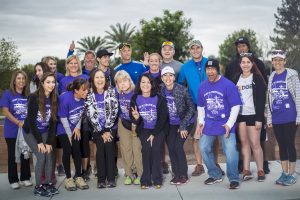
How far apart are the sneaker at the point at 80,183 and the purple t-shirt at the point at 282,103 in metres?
3.05

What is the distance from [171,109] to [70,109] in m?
1.57

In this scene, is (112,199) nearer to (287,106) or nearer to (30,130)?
(30,130)

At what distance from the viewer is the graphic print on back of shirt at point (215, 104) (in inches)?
224

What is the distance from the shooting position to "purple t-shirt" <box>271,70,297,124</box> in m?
5.71

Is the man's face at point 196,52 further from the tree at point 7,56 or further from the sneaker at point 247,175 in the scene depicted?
the tree at point 7,56

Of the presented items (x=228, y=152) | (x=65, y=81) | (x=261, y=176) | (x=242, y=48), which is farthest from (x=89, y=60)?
(x=261, y=176)

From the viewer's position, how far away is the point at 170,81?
19.4 feet

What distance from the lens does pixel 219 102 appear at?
5.68 m

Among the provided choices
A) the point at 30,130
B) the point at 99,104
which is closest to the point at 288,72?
the point at 99,104

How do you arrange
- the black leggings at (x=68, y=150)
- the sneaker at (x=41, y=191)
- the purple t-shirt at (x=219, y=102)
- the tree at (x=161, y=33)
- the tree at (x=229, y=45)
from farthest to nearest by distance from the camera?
the tree at (x=229, y=45) → the tree at (x=161, y=33) → the black leggings at (x=68, y=150) → the purple t-shirt at (x=219, y=102) → the sneaker at (x=41, y=191)

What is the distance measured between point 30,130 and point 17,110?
55 cm

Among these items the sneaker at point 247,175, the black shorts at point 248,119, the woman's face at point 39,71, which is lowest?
the sneaker at point 247,175

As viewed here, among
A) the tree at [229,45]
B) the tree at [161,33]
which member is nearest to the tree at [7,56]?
the tree at [161,33]

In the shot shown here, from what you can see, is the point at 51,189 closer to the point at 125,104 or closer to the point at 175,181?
the point at 125,104
